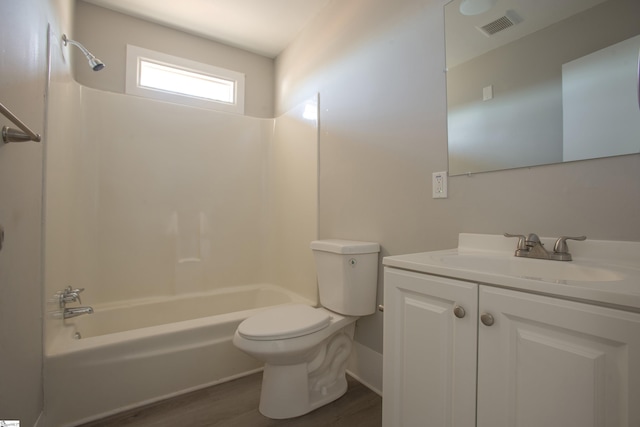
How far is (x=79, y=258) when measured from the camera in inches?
75.5

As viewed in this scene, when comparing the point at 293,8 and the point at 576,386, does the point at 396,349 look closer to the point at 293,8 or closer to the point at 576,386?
the point at 576,386

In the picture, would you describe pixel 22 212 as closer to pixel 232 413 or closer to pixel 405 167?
pixel 232 413

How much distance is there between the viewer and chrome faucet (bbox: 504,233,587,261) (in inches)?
36.6

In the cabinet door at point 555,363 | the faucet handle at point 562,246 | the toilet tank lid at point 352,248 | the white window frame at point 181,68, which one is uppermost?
the white window frame at point 181,68

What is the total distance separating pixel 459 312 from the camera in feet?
2.51

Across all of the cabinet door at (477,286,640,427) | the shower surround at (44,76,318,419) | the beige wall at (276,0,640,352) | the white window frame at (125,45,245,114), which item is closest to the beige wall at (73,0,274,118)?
the white window frame at (125,45,245,114)

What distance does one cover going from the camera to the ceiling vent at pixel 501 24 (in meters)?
1.13

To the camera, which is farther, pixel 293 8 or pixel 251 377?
pixel 293 8

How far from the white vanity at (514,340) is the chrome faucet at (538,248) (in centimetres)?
3

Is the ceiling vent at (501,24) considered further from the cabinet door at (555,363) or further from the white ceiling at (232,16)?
the white ceiling at (232,16)

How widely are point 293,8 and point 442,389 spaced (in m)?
2.46

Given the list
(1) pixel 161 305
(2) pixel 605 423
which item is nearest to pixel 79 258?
(1) pixel 161 305

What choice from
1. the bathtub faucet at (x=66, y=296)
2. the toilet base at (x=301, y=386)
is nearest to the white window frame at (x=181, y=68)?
the bathtub faucet at (x=66, y=296)

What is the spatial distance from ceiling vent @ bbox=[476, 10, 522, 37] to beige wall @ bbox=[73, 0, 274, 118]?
6.86ft
